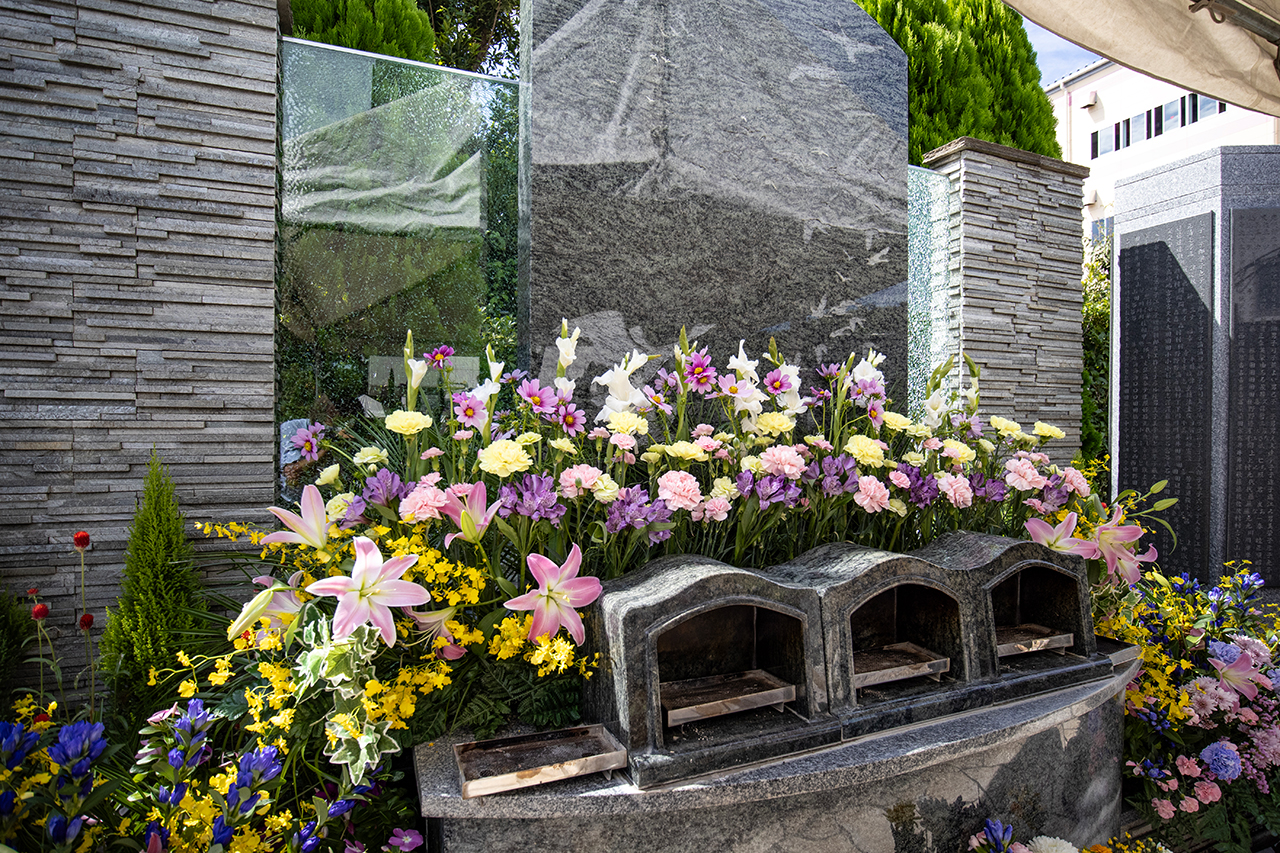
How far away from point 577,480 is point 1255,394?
3957mm

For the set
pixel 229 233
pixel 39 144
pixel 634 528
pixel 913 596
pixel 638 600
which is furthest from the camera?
pixel 229 233

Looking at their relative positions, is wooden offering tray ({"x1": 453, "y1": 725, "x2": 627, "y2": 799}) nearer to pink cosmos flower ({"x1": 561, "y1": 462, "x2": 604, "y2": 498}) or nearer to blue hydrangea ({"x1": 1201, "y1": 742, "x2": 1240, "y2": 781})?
pink cosmos flower ({"x1": 561, "y1": 462, "x2": 604, "y2": 498})

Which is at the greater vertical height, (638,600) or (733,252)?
(733,252)

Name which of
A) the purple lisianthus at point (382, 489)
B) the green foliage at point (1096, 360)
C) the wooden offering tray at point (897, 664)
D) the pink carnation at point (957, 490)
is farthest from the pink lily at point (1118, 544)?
the green foliage at point (1096, 360)

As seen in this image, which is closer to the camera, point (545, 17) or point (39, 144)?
point (39, 144)

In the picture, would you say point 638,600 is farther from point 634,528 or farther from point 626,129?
point 626,129

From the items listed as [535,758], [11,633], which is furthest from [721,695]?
[11,633]

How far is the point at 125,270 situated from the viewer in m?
2.13

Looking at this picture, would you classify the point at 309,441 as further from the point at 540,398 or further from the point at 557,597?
the point at 557,597

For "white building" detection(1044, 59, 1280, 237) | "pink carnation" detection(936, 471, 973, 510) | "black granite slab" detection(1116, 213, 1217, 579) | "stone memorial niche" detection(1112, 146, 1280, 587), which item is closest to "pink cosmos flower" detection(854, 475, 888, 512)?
"pink carnation" detection(936, 471, 973, 510)

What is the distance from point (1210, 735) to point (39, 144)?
156 inches

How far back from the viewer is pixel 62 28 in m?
2.08

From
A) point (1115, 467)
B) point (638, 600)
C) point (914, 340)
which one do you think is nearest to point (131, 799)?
point (638, 600)

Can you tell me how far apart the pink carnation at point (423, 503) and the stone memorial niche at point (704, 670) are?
39 cm
